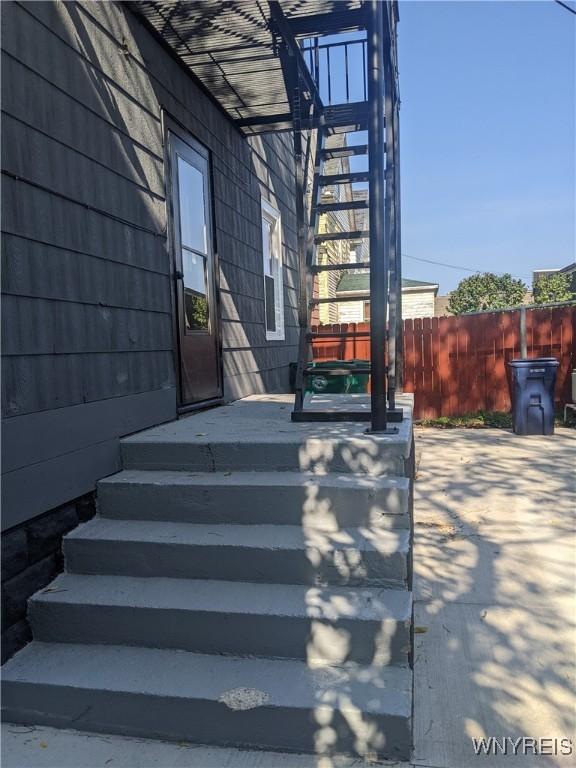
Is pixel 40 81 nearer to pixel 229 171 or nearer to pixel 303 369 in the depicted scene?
pixel 303 369

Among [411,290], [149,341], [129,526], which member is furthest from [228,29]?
[411,290]

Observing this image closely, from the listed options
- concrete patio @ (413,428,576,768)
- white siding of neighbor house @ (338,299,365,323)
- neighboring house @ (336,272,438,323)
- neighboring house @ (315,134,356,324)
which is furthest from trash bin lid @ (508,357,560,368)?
white siding of neighbor house @ (338,299,365,323)

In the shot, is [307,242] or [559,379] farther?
[559,379]

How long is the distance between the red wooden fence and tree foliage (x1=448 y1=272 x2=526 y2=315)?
56.4 ft

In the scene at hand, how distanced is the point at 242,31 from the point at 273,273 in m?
3.39

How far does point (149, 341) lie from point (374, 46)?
7.01 ft

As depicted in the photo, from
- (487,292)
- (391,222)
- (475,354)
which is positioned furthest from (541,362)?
(487,292)

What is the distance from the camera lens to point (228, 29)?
3.73m

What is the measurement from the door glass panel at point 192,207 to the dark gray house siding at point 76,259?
387 mm

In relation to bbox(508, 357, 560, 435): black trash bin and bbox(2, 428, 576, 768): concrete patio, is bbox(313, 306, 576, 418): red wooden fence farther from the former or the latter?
bbox(2, 428, 576, 768): concrete patio

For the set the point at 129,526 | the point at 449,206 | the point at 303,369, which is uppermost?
the point at 449,206

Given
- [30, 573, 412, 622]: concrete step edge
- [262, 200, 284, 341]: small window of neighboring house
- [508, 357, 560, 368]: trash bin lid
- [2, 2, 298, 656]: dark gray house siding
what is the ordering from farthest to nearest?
[508, 357, 560, 368]: trash bin lid < [262, 200, 284, 341]: small window of neighboring house < [2, 2, 298, 656]: dark gray house siding < [30, 573, 412, 622]: concrete step edge

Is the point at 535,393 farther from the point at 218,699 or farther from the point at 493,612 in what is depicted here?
the point at 218,699

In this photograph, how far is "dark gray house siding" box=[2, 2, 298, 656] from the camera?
2203 mm
